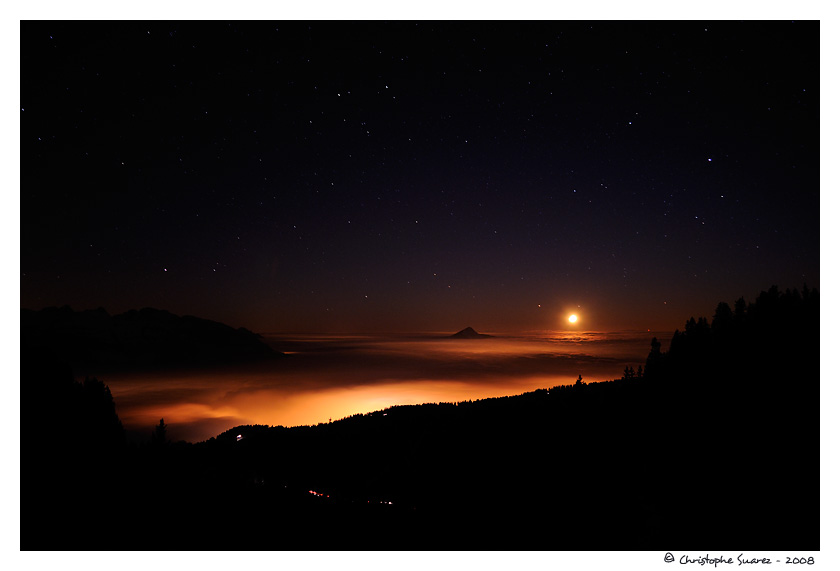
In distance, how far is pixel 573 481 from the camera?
1825 cm

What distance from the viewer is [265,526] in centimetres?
1154

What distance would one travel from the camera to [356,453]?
3656cm

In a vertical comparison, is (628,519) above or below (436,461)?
above

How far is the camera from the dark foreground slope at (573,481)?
36.0 ft

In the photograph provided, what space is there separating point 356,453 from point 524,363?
15611 cm

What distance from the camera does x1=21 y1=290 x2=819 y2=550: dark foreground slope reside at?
10977 millimetres

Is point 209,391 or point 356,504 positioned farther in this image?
point 209,391
